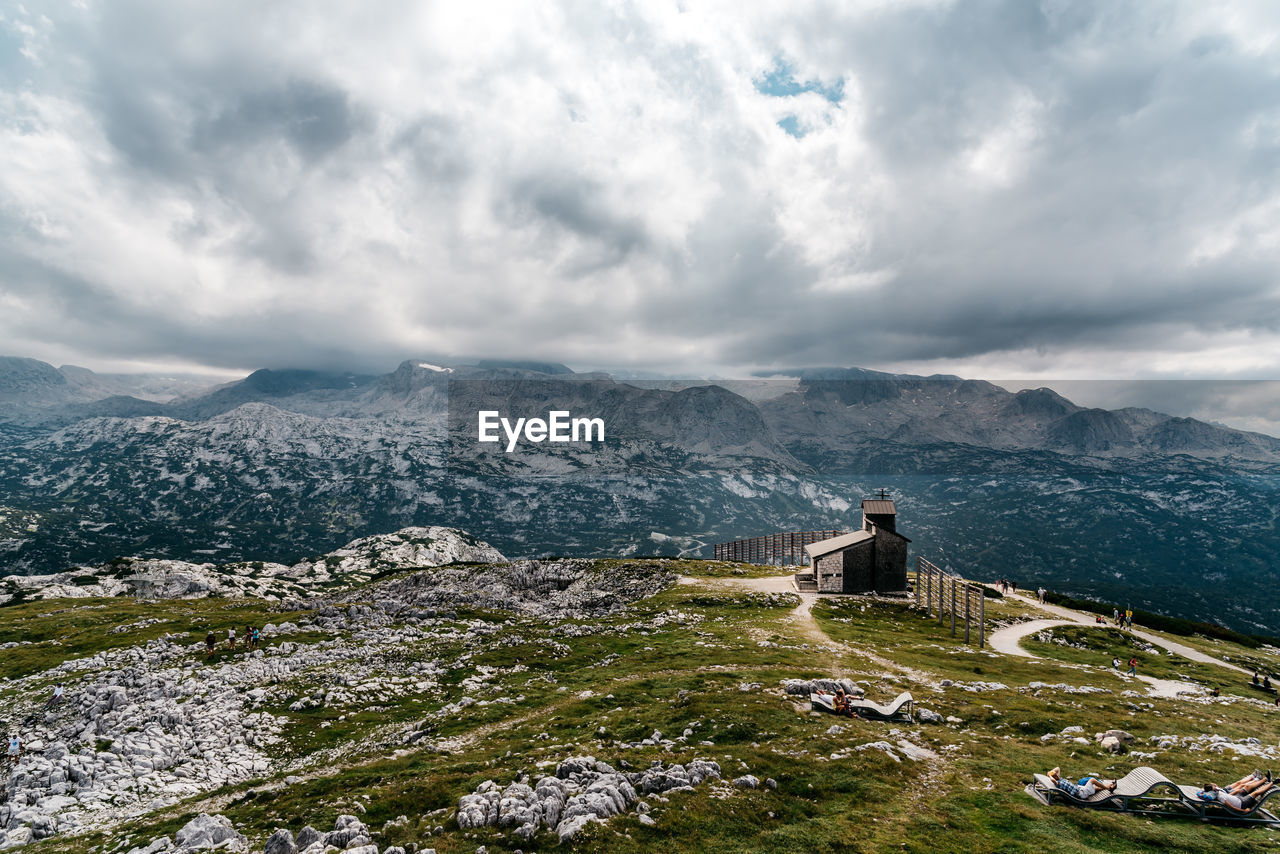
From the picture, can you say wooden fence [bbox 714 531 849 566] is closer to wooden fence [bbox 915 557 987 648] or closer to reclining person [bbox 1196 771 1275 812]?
wooden fence [bbox 915 557 987 648]

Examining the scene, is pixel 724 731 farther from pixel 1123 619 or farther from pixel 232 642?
pixel 1123 619

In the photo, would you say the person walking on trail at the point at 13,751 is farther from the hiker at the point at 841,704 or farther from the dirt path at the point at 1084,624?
the dirt path at the point at 1084,624

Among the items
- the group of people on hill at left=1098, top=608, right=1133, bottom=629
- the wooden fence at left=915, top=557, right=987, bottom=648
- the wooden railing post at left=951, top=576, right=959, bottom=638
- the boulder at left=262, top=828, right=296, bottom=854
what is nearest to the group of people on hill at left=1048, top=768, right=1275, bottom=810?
the boulder at left=262, top=828, right=296, bottom=854

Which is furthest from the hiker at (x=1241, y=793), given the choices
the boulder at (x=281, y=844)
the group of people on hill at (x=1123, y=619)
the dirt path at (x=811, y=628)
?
the group of people on hill at (x=1123, y=619)

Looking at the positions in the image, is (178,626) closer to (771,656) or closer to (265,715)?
(265,715)

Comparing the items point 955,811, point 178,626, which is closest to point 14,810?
point 955,811

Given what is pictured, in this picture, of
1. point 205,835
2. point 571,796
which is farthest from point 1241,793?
point 205,835
